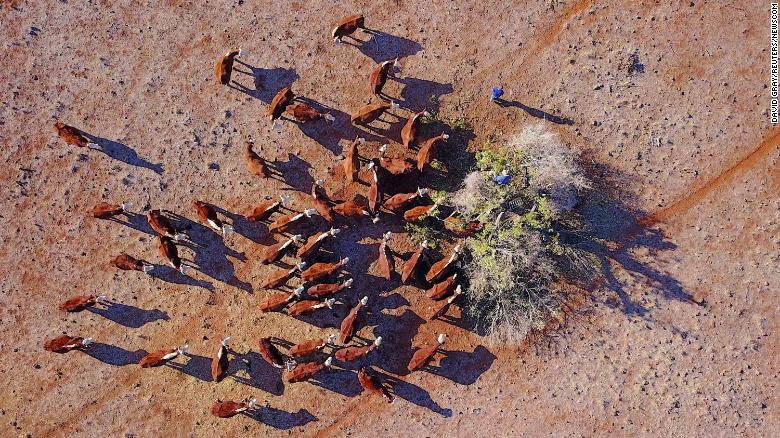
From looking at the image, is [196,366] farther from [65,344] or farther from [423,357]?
[423,357]

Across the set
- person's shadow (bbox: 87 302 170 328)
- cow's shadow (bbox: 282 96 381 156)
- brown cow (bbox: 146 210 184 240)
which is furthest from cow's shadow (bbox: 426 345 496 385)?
brown cow (bbox: 146 210 184 240)

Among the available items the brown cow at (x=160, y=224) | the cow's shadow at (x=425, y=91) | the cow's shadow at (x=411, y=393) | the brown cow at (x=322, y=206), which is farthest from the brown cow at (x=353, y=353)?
the cow's shadow at (x=425, y=91)

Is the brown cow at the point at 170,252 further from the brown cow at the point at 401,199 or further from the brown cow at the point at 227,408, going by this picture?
the brown cow at the point at 401,199

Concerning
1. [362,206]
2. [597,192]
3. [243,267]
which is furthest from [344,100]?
[597,192]

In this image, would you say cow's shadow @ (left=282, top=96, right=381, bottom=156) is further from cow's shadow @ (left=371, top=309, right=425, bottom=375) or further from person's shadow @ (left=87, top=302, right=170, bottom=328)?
person's shadow @ (left=87, top=302, right=170, bottom=328)

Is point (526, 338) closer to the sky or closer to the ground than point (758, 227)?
closer to the ground

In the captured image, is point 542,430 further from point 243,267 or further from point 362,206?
point 243,267
